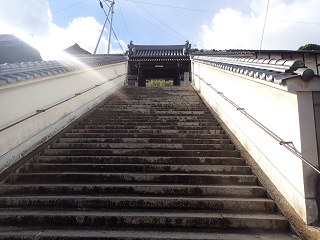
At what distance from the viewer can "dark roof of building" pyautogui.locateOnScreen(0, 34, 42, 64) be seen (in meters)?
8.67

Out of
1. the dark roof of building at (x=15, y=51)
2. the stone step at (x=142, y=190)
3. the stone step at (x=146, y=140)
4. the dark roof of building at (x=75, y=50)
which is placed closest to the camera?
the stone step at (x=142, y=190)

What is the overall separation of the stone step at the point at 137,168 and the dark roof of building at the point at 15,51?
7.38m

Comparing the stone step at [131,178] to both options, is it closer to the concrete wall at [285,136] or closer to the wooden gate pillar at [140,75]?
the concrete wall at [285,136]

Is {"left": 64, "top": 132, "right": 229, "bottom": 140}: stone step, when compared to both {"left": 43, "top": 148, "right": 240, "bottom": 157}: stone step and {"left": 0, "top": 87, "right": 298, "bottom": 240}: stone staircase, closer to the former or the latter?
{"left": 0, "top": 87, "right": 298, "bottom": 240}: stone staircase

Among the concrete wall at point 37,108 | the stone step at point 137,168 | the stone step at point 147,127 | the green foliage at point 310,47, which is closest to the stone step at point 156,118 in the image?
the stone step at point 147,127

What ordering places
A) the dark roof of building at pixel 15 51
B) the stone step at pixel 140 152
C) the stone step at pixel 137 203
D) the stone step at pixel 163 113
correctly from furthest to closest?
the dark roof of building at pixel 15 51
the stone step at pixel 163 113
the stone step at pixel 140 152
the stone step at pixel 137 203

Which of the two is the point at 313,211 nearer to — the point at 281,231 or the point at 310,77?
the point at 281,231

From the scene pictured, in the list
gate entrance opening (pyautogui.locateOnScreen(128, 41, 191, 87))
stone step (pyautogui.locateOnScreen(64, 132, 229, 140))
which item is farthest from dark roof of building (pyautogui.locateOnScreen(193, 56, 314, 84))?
gate entrance opening (pyautogui.locateOnScreen(128, 41, 191, 87))

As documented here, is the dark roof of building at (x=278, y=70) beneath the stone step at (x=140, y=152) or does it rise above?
above

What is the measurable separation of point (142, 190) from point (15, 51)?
31.7 feet

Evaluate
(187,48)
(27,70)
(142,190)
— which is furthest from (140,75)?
(142,190)

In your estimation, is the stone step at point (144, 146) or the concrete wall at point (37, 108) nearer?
the concrete wall at point (37, 108)

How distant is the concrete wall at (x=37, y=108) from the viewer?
11.8 feet

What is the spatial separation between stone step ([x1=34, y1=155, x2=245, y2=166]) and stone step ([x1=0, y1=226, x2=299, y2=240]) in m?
1.38
